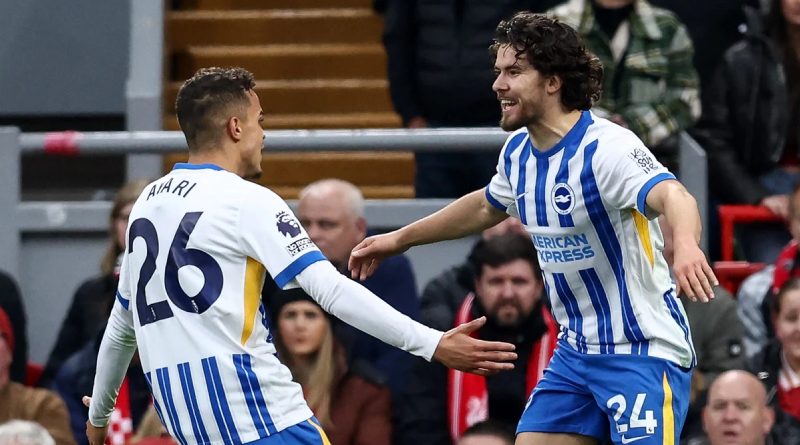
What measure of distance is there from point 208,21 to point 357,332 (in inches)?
144

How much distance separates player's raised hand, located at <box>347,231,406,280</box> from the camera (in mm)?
5832

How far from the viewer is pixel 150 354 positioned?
5.15m

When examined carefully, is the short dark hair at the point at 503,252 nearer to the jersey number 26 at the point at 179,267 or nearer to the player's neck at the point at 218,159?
the player's neck at the point at 218,159

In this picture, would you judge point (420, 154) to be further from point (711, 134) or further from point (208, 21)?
point (208, 21)

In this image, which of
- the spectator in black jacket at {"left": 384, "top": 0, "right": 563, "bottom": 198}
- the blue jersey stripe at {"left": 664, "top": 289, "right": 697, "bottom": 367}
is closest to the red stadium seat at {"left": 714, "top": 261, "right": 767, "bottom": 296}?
the spectator in black jacket at {"left": 384, "top": 0, "right": 563, "bottom": 198}

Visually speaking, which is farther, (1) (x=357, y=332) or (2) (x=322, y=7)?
(2) (x=322, y=7)

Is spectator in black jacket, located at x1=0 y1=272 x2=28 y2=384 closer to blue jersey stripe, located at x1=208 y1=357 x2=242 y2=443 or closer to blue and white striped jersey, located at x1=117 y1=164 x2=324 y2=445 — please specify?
blue and white striped jersey, located at x1=117 y1=164 x2=324 y2=445

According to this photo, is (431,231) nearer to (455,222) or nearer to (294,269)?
(455,222)

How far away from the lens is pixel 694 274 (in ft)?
15.4

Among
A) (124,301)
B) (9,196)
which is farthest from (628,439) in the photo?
(9,196)

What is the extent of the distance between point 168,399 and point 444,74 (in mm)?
4075

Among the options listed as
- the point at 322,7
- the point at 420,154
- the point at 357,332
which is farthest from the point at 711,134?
the point at 322,7

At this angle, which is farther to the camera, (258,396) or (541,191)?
(541,191)

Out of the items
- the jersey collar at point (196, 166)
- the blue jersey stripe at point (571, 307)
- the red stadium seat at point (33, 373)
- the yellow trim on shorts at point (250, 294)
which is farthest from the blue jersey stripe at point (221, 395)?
the red stadium seat at point (33, 373)
